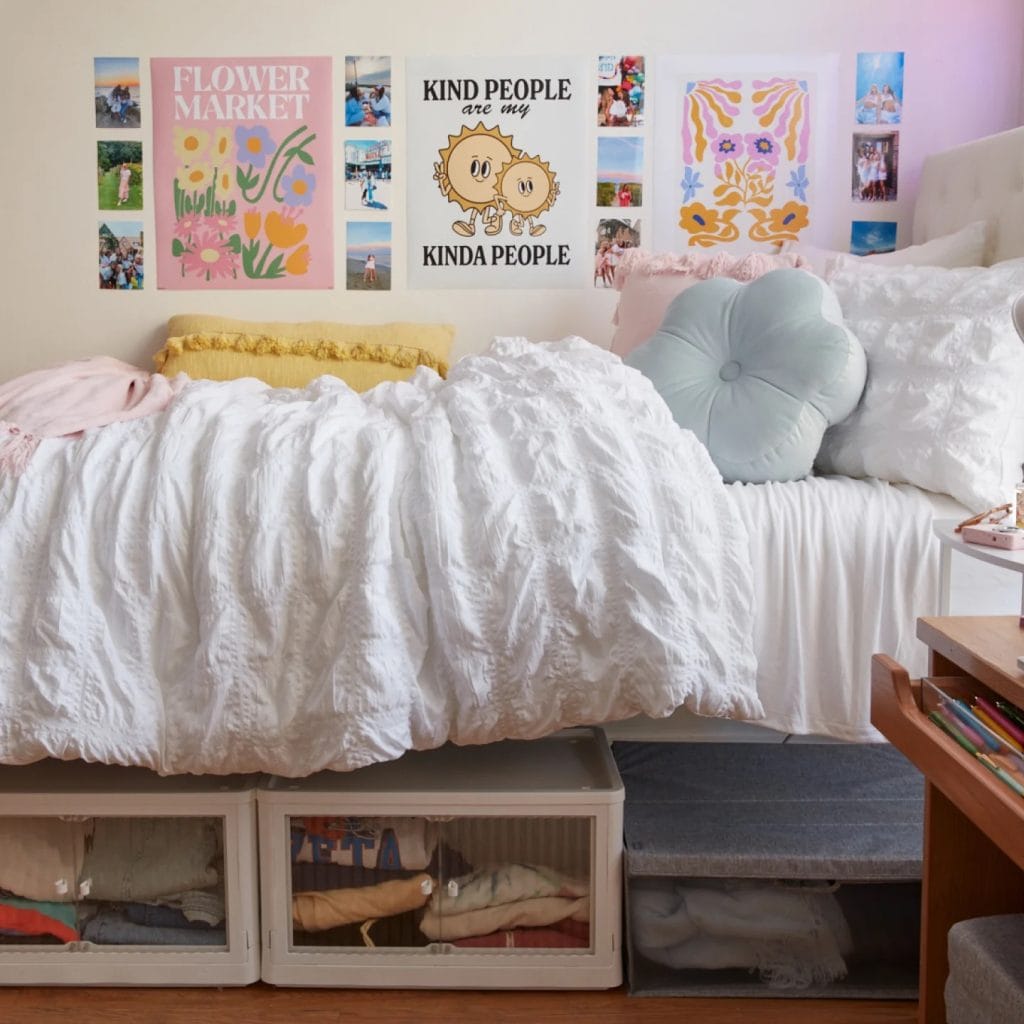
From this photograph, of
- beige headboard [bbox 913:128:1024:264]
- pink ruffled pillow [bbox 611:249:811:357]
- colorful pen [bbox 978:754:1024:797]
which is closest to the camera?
colorful pen [bbox 978:754:1024:797]

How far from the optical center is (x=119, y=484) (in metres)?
1.49

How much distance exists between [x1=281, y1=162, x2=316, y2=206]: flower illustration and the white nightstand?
1.93 metres

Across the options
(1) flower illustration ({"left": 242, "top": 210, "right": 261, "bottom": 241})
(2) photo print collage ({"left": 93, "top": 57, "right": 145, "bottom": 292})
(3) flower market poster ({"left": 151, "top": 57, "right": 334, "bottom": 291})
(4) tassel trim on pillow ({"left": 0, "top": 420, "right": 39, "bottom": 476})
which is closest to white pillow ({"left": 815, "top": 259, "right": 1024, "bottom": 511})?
(4) tassel trim on pillow ({"left": 0, "top": 420, "right": 39, "bottom": 476})

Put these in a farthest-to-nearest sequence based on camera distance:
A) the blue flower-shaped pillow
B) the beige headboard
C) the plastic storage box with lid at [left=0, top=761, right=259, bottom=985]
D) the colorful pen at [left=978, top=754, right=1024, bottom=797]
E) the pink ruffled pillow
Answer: the pink ruffled pillow
the beige headboard
the blue flower-shaped pillow
the plastic storage box with lid at [left=0, top=761, right=259, bottom=985]
the colorful pen at [left=978, top=754, right=1024, bottom=797]

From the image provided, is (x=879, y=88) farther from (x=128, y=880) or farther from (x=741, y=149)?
(x=128, y=880)

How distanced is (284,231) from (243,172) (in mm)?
184

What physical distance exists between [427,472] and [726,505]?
44cm

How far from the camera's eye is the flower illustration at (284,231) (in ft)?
9.36

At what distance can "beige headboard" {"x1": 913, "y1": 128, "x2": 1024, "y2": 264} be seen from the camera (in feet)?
7.55

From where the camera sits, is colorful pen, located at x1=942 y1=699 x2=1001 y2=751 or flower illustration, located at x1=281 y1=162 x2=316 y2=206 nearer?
colorful pen, located at x1=942 y1=699 x2=1001 y2=751

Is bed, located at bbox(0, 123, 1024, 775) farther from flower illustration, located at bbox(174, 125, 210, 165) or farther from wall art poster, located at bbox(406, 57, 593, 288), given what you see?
flower illustration, located at bbox(174, 125, 210, 165)

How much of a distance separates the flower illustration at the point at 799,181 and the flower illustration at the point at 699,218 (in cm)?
21

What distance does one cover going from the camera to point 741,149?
9.14ft

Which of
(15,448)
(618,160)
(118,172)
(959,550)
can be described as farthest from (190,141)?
(959,550)
